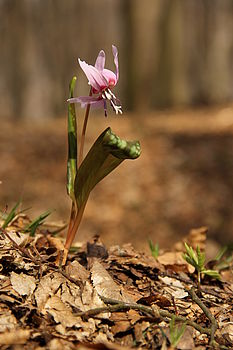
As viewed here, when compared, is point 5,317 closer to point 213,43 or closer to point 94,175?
point 94,175

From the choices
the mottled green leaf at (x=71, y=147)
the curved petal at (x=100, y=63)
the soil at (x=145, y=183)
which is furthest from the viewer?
the soil at (x=145, y=183)

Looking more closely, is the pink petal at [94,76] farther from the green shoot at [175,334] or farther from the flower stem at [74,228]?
the green shoot at [175,334]

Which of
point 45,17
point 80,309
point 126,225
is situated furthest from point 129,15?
point 80,309

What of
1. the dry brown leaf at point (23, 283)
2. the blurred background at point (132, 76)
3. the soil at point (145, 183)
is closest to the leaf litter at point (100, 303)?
the dry brown leaf at point (23, 283)

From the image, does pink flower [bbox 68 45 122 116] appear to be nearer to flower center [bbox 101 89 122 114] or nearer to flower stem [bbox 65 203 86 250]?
flower center [bbox 101 89 122 114]

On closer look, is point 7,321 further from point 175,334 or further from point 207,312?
point 207,312

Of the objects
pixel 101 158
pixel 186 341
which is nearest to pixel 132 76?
pixel 101 158
